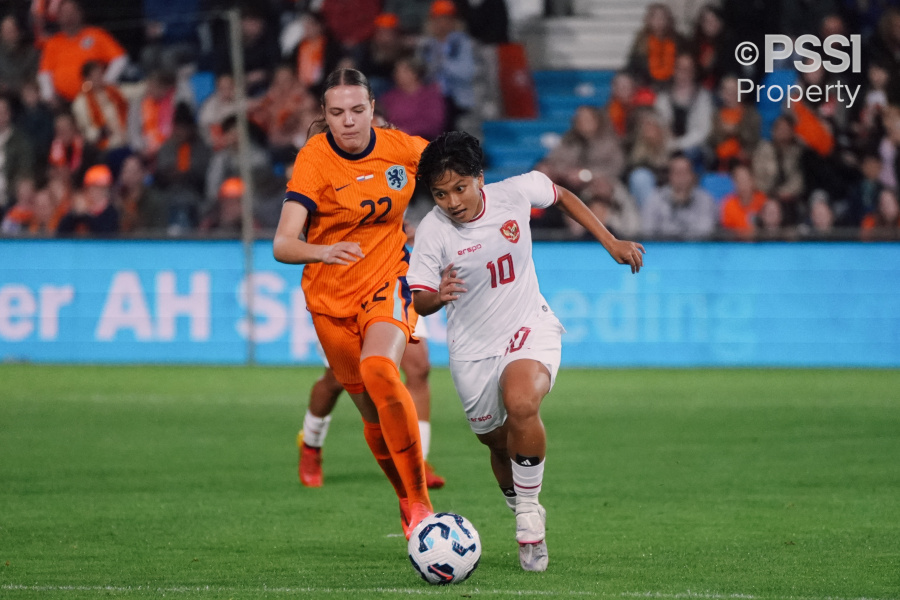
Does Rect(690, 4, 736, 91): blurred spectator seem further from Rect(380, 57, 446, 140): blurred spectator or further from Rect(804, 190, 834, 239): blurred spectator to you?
Rect(380, 57, 446, 140): blurred spectator

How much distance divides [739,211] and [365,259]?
36.0 feet

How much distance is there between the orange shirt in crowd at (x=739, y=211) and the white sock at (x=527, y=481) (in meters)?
11.4

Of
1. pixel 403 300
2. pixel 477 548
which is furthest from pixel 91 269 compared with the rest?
pixel 477 548

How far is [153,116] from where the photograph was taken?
62.3ft

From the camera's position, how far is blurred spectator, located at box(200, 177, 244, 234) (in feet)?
56.6

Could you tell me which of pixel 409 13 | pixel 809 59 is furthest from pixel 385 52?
pixel 809 59

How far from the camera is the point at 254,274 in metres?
16.2

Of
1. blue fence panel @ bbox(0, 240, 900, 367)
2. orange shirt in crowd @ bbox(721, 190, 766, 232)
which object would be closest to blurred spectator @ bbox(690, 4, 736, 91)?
orange shirt in crowd @ bbox(721, 190, 766, 232)

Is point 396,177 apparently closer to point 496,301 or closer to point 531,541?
point 496,301

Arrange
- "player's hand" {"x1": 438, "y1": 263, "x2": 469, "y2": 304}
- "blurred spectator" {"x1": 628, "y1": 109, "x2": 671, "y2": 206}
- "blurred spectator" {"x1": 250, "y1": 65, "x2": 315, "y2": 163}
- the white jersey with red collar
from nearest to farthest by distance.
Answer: "player's hand" {"x1": 438, "y1": 263, "x2": 469, "y2": 304} < the white jersey with red collar < "blurred spectator" {"x1": 628, "y1": 109, "x2": 671, "y2": 206} < "blurred spectator" {"x1": 250, "y1": 65, "x2": 315, "y2": 163}

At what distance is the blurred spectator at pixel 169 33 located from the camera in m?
19.9

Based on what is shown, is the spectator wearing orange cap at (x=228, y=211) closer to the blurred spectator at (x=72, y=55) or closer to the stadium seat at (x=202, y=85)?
the stadium seat at (x=202, y=85)

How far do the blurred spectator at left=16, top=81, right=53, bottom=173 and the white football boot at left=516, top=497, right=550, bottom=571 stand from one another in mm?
14692

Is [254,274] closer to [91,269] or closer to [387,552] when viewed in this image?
[91,269]
